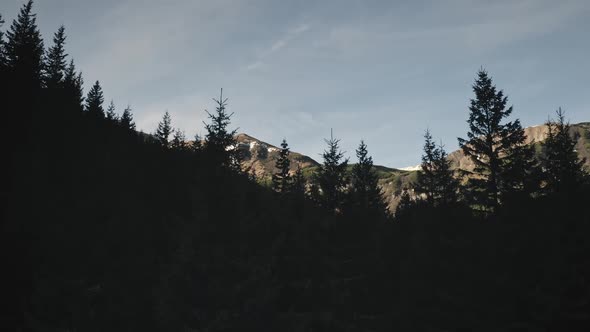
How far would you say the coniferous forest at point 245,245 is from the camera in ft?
49.7

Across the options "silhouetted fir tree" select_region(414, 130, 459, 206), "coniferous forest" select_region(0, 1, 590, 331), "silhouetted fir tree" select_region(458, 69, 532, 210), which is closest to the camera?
"coniferous forest" select_region(0, 1, 590, 331)

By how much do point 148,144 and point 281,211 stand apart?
45.9 feet

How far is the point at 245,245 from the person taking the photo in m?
22.9

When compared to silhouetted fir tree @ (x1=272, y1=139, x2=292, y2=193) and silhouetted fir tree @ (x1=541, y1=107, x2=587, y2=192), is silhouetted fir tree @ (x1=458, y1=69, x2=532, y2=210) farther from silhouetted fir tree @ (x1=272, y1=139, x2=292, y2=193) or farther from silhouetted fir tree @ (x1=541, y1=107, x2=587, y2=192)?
silhouetted fir tree @ (x1=272, y1=139, x2=292, y2=193)

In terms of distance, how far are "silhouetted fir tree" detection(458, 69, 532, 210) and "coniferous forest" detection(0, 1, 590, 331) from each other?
0.47 ft

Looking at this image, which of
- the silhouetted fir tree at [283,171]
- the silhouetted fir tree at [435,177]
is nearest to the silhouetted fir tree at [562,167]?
the silhouetted fir tree at [435,177]

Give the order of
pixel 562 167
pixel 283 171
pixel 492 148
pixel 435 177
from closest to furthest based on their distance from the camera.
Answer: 1. pixel 562 167
2. pixel 492 148
3. pixel 435 177
4. pixel 283 171

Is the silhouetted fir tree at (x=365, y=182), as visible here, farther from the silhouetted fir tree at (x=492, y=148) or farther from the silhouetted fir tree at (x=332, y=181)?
the silhouetted fir tree at (x=492, y=148)

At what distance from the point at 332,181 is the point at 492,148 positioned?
18055 mm

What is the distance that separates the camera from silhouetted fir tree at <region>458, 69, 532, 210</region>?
2659 cm

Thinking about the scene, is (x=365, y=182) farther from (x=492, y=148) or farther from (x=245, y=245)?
(x=245, y=245)

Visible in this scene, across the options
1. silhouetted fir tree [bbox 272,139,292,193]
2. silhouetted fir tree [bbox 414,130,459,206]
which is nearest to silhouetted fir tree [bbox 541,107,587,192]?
silhouetted fir tree [bbox 414,130,459,206]

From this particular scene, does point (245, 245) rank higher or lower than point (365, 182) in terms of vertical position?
lower

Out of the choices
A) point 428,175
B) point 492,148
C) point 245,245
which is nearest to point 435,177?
point 428,175
